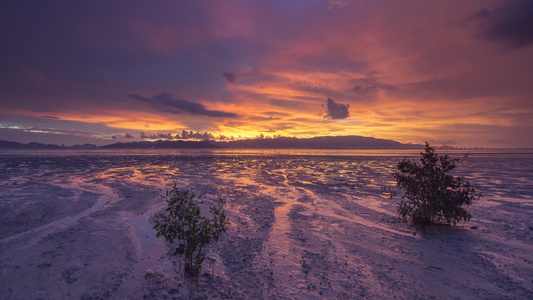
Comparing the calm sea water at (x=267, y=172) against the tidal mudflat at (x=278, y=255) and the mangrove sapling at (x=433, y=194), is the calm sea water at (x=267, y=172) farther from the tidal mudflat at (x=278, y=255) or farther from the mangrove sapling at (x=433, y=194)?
the tidal mudflat at (x=278, y=255)

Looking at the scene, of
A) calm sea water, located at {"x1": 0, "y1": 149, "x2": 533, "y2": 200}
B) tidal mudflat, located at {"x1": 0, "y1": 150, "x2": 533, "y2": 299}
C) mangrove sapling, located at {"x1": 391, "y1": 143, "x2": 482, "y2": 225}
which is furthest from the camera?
calm sea water, located at {"x1": 0, "y1": 149, "x2": 533, "y2": 200}

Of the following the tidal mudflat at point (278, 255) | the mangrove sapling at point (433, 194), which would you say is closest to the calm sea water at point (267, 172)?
the mangrove sapling at point (433, 194)

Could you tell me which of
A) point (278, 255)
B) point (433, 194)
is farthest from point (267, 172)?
point (278, 255)

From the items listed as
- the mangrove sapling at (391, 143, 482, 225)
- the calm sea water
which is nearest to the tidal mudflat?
the mangrove sapling at (391, 143, 482, 225)

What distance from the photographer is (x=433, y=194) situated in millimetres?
10000

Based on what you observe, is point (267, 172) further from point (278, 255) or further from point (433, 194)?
point (278, 255)

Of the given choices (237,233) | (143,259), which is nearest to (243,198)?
(237,233)

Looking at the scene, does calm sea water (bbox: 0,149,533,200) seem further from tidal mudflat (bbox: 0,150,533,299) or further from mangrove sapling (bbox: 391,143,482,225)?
tidal mudflat (bbox: 0,150,533,299)

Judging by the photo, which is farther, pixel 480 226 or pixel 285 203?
pixel 285 203

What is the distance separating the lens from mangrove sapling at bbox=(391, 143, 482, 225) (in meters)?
9.83

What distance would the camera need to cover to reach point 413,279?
6047mm

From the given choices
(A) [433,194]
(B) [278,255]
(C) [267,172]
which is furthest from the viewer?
(C) [267,172]

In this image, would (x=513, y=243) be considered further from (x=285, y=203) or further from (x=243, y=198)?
(x=243, y=198)

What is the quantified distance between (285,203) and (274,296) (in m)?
8.97
